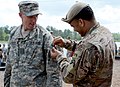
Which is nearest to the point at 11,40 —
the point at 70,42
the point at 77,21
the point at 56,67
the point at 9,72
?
the point at 9,72

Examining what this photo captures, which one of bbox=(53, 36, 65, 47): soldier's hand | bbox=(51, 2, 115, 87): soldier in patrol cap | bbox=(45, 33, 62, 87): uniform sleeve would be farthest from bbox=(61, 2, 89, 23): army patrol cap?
bbox=(45, 33, 62, 87): uniform sleeve

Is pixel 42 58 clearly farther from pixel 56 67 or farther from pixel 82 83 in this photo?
pixel 82 83

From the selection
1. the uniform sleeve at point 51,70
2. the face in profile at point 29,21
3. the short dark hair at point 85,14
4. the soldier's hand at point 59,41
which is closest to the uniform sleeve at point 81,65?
the short dark hair at point 85,14

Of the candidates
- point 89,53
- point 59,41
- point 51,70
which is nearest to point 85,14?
point 89,53

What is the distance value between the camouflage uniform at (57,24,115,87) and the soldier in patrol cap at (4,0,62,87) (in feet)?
3.07

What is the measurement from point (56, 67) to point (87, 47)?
1.20 m

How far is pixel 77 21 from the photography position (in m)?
2.88

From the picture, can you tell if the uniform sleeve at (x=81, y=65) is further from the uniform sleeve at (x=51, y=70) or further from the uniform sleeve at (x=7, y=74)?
the uniform sleeve at (x=7, y=74)

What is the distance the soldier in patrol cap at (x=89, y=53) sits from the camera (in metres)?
2.76

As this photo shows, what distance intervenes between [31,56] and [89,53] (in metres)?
1.28

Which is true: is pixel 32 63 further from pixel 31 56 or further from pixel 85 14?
pixel 85 14

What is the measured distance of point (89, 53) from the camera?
2738 millimetres

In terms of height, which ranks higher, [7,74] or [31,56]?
[31,56]

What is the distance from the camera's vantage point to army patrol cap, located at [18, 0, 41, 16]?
13.0 feet
